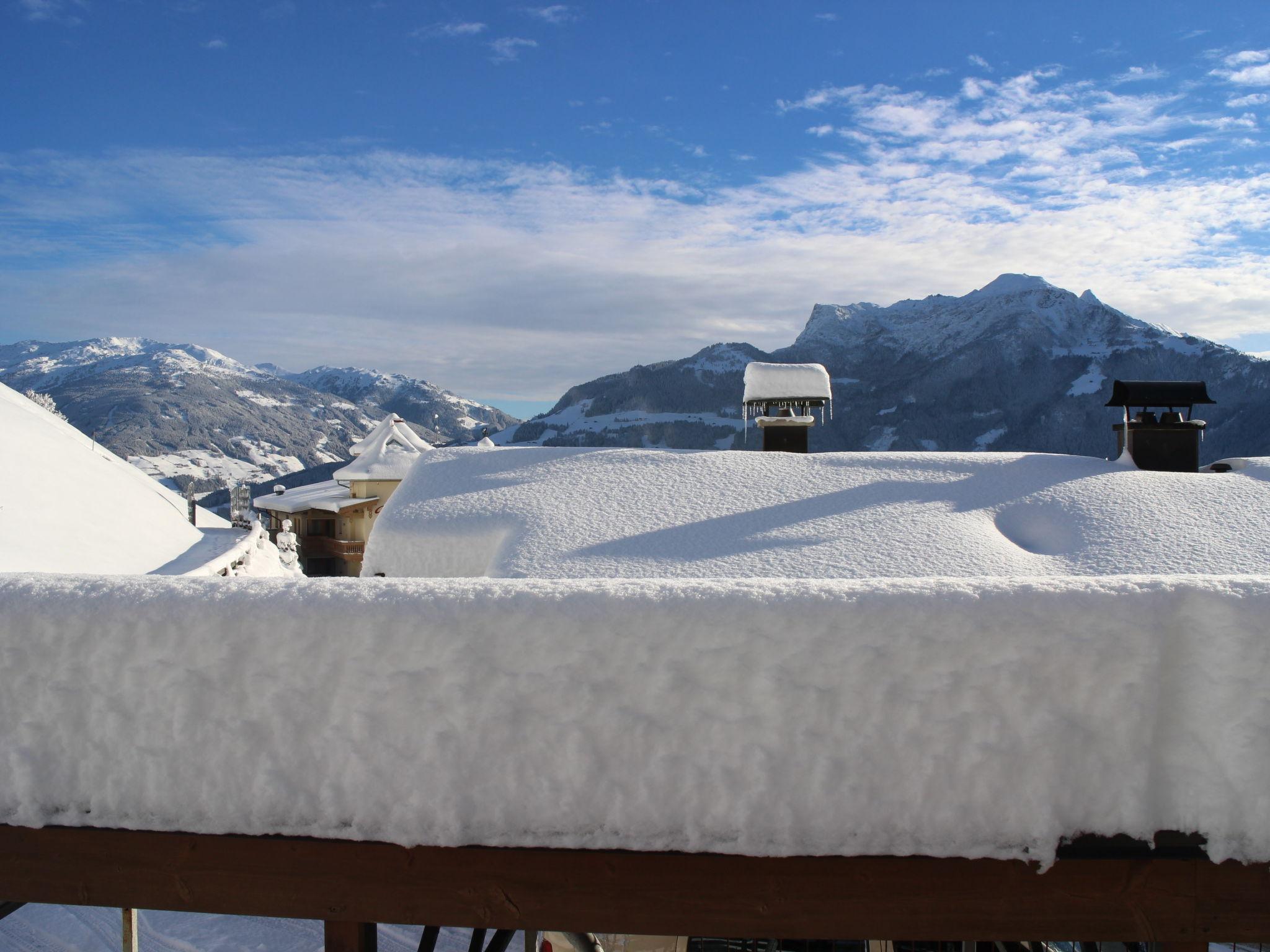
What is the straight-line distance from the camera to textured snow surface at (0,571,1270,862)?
66.8 inches

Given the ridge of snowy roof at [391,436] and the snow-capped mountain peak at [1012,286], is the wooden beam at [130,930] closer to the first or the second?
the ridge of snowy roof at [391,436]

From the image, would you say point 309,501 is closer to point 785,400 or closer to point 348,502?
point 348,502

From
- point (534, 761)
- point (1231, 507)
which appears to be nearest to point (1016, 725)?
point (534, 761)

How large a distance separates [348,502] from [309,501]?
10.3 feet

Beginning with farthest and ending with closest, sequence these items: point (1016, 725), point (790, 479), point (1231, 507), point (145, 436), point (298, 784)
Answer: point (145, 436) → point (790, 479) → point (1231, 507) → point (298, 784) → point (1016, 725)

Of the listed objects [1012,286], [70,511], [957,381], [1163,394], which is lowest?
[70,511]

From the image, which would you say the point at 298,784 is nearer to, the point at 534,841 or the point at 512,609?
the point at 534,841

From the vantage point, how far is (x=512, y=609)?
1.75 meters

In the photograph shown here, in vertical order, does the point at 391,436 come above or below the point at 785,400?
below

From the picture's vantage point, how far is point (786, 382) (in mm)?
12352

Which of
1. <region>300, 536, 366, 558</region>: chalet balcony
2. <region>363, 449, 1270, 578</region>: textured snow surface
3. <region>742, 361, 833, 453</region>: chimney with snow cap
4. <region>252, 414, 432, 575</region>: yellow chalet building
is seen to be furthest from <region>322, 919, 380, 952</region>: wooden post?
<region>300, 536, 366, 558</region>: chalet balcony

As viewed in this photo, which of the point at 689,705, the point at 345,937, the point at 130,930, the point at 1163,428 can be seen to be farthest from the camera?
the point at 1163,428

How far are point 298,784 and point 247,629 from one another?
42cm

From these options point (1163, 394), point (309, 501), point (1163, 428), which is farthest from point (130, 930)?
point (309, 501)
